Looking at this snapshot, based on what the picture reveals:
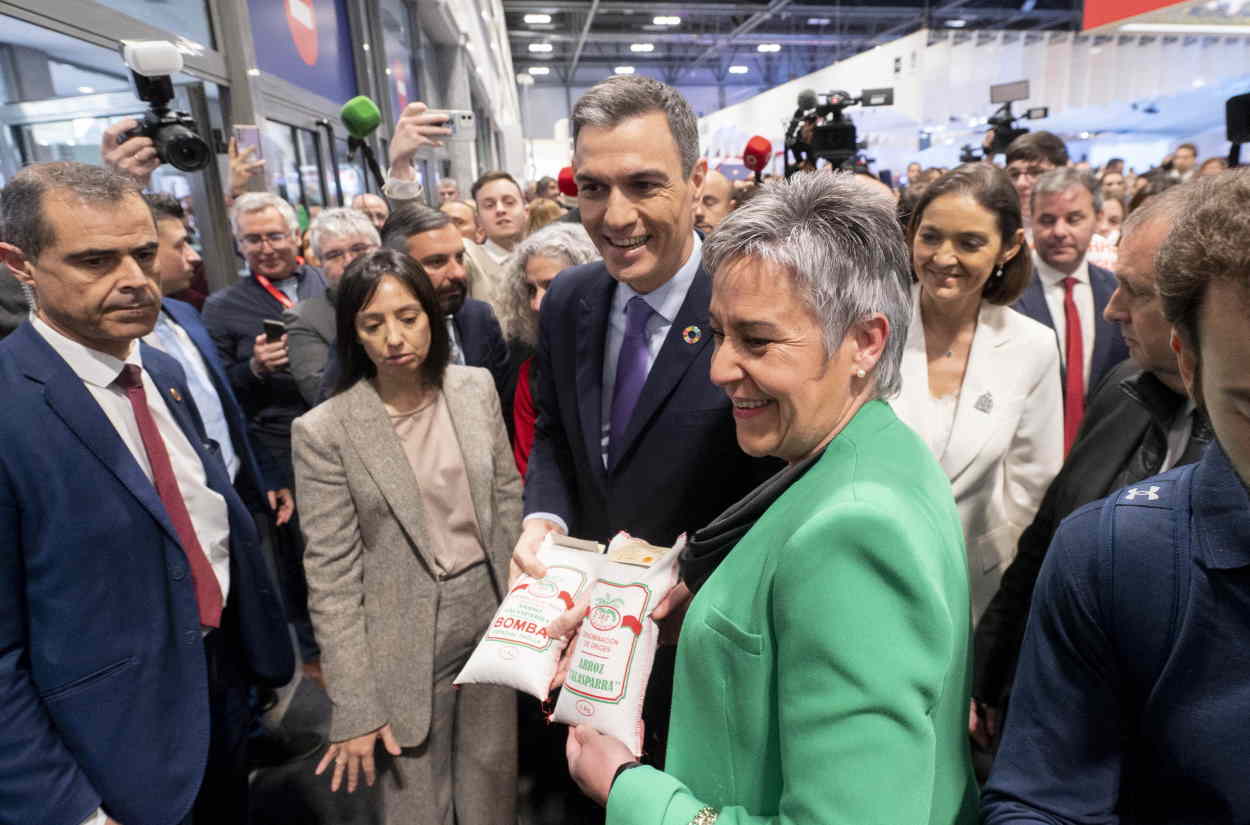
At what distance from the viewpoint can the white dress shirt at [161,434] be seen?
1.54m

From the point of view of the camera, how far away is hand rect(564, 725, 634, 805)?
3.40 feet

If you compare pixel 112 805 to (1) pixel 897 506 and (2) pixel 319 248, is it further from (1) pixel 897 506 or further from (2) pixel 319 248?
(2) pixel 319 248

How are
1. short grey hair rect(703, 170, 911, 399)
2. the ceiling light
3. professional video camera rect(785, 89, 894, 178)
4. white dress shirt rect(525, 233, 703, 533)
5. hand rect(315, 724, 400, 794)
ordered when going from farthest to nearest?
1. professional video camera rect(785, 89, 894, 178)
2. the ceiling light
3. hand rect(315, 724, 400, 794)
4. white dress shirt rect(525, 233, 703, 533)
5. short grey hair rect(703, 170, 911, 399)

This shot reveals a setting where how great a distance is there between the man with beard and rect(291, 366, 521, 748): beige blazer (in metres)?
0.76

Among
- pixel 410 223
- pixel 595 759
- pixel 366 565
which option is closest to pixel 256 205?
pixel 410 223

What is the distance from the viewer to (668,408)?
1.49 meters

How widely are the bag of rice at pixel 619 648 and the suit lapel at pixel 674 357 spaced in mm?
316

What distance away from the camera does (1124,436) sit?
4.68 feet

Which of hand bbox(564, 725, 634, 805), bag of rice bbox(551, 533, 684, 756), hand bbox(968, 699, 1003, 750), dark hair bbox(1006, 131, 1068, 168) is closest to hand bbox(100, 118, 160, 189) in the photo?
bag of rice bbox(551, 533, 684, 756)

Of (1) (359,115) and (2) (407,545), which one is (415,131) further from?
(2) (407,545)

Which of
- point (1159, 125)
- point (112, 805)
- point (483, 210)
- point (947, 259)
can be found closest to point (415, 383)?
point (112, 805)

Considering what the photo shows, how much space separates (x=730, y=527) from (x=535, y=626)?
0.57 metres

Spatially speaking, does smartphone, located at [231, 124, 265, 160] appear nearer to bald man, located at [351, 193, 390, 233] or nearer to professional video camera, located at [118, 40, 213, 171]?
professional video camera, located at [118, 40, 213, 171]

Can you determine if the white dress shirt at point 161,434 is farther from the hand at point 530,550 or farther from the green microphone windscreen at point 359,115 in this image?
the green microphone windscreen at point 359,115
